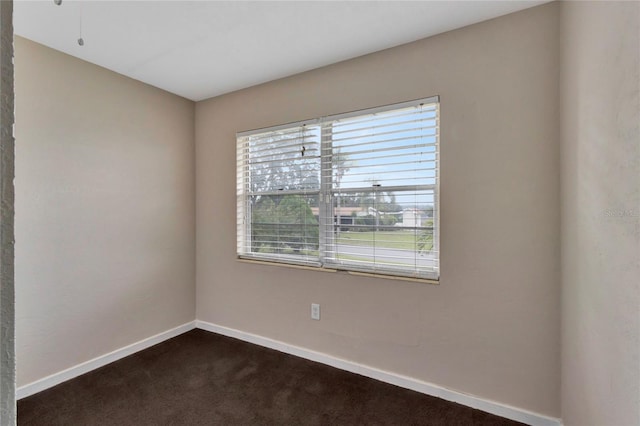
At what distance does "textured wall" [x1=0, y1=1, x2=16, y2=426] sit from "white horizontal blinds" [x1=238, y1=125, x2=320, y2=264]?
87.3 inches

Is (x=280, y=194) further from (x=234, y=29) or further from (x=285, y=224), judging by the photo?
(x=234, y=29)

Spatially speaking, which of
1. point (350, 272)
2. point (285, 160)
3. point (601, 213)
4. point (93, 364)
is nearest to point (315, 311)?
point (350, 272)

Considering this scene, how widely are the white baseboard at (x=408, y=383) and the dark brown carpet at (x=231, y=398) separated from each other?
0.04 m

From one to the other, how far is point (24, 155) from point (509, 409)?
3446mm

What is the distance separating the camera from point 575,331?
148 cm

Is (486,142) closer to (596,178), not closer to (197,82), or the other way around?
(596,178)

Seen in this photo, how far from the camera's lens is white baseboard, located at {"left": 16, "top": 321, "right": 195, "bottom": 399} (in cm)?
206

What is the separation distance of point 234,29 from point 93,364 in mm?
2670

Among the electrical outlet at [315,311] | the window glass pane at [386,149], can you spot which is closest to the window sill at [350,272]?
the electrical outlet at [315,311]

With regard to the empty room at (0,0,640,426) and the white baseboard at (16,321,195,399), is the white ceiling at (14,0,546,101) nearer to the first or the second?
the empty room at (0,0,640,426)

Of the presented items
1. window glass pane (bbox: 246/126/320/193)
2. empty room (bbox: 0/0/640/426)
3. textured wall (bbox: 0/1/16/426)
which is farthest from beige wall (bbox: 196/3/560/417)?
textured wall (bbox: 0/1/16/426)

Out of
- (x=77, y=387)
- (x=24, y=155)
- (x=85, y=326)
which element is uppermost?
(x=24, y=155)

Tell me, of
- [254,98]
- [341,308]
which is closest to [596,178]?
[341,308]

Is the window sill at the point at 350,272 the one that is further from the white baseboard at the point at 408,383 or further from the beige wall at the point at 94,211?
the beige wall at the point at 94,211
